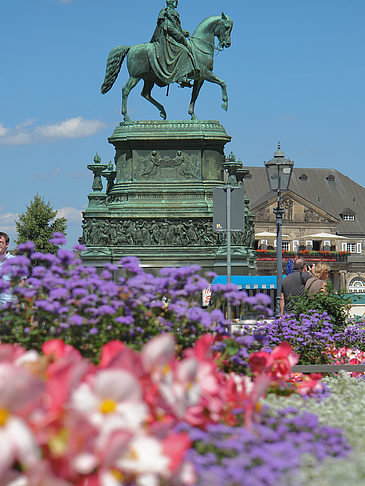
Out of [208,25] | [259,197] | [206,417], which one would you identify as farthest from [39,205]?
[206,417]

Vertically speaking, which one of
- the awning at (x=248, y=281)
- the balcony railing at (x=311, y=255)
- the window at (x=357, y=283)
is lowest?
the window at (x=357, y=283)

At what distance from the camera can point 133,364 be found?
3.62 metres

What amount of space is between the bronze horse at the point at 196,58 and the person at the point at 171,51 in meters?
0.21

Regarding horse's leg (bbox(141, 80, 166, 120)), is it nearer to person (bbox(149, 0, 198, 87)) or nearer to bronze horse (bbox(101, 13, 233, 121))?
bronze horse (bbox(101, 13, 233, 121))

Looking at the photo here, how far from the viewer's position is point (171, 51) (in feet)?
87.1

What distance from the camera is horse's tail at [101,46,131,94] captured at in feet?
89.1

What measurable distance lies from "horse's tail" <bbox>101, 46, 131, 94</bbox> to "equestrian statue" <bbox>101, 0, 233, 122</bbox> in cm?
30

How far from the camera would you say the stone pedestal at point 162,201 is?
2598 centimetres

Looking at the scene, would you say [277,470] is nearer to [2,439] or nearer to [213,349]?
[2,439]

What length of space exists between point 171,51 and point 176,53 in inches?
6.8

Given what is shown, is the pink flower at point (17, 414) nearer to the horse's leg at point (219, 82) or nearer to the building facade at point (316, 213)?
the horse's leg at point (219, 82)

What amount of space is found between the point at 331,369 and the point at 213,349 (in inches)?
106

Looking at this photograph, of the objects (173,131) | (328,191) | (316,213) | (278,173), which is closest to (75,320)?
(278,173)

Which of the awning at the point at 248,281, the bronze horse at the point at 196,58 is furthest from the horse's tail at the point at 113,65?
the awning at the point at 248,281
